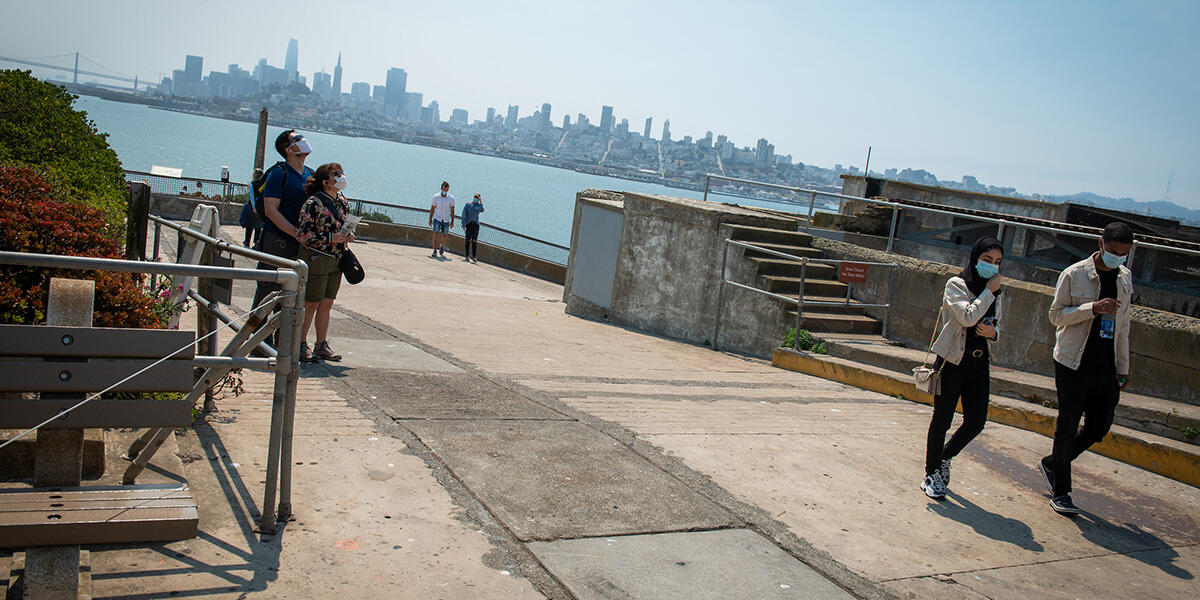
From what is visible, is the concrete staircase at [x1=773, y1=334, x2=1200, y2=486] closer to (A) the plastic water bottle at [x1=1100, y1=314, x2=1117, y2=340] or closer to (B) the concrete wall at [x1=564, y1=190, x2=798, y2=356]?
(B) the concrete wall at [x1=564, y1=190, x2=798, y2=356]

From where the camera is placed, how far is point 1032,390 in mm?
8602

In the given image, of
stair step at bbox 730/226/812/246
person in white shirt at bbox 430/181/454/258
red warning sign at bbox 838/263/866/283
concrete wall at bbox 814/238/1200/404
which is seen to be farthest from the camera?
person in white shirt at bbox 430/181/454/258

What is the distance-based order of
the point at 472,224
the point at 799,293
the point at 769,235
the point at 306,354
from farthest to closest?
the point at 472,224 < the point at 769,235 < the point at 799,293 < the point at 306,354

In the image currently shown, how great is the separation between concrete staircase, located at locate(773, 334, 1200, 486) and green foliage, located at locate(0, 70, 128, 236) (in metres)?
7.21

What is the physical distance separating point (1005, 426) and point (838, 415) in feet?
5.36

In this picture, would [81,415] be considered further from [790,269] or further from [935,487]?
[790,269]

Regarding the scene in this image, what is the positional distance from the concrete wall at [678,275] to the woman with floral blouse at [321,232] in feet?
21.1

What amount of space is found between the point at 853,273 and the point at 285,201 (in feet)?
22.1

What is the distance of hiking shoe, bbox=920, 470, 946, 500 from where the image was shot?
18.9 feet

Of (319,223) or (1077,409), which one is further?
(319,223)

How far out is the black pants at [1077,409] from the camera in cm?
575

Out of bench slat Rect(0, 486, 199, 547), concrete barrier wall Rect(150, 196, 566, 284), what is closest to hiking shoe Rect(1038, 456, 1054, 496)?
bench slat Rect(0, 486, 199, 547)

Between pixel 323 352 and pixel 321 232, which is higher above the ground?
pixel 321 232

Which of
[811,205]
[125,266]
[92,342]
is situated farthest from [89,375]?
[811,205]
